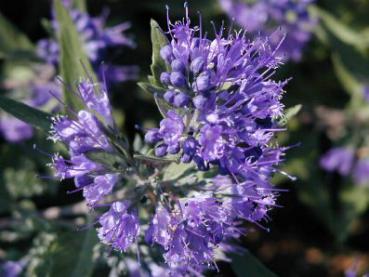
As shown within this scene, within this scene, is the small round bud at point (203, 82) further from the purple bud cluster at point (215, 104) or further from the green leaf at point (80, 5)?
the green leaf at point (80, 5)

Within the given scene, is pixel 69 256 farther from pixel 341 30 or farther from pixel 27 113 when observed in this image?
pixel 341 30

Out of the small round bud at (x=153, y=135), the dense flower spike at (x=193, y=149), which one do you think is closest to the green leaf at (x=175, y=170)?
the dense flower spike at (x=193, y=149)

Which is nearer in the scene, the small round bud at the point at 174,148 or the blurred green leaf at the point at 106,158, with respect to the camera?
the small round bud at the point at 174,148

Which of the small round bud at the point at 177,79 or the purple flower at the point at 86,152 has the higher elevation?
the small round bud at the point at 177,79

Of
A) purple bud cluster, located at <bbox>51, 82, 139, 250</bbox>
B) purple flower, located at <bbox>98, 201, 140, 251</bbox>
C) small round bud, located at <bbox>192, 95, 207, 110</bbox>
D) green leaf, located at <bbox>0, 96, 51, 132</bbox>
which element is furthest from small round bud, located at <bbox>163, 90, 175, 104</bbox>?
green leaf, located at <bbox>0, 96, 51, 132</bbox>

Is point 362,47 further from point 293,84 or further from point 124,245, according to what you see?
point 124,245
